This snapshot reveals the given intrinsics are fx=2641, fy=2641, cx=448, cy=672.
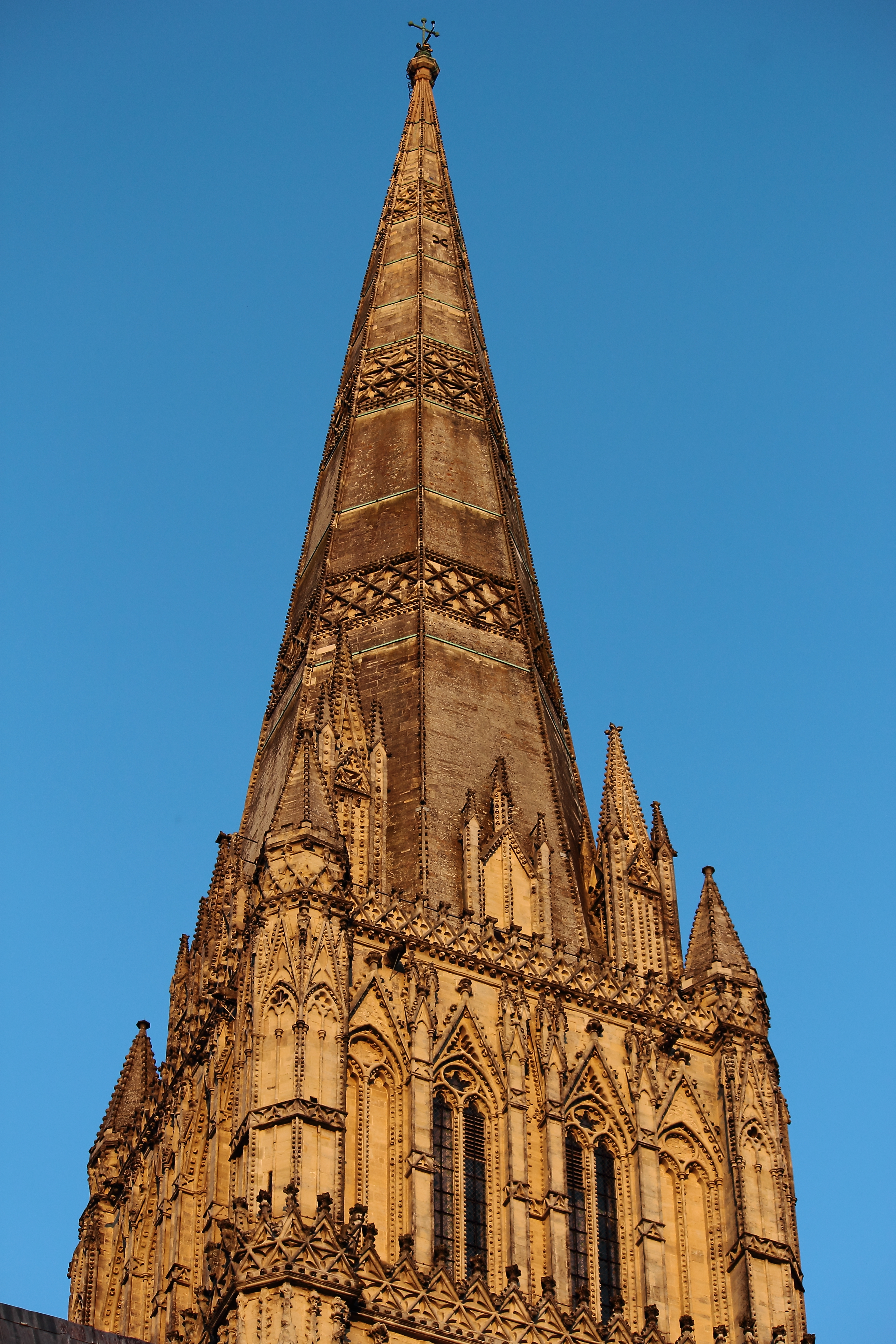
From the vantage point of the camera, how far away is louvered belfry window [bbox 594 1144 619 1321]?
132 feet

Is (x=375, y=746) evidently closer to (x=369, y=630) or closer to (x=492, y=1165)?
(x=369, y=630)

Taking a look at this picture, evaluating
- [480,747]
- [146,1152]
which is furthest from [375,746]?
[146,1152]

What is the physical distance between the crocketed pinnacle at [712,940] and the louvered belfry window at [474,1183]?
606 cm

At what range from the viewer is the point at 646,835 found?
48344 mm

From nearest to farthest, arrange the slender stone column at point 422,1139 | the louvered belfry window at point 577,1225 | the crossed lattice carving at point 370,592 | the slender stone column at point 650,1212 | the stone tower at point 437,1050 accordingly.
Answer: the stone tower at point 437,1050, the slender stone column at point 422,1139, the louvered belfry window at point 577,1225, the slender stone column at point 650,1212, the crossed lattice carving at point 370,592

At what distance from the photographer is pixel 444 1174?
40375 mm

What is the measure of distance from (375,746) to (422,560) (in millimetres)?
6288

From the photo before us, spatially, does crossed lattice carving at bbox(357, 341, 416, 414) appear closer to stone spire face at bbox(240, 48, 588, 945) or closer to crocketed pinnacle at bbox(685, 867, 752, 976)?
stone spire face at bbox(240, 48, 588, 945)

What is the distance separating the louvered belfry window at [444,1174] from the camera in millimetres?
39344

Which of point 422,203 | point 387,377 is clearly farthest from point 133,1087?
point 422,203

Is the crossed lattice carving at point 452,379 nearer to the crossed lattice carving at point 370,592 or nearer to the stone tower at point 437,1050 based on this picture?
the stone tower at point 437,1050

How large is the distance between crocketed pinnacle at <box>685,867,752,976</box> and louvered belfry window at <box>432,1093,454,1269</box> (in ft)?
21.3

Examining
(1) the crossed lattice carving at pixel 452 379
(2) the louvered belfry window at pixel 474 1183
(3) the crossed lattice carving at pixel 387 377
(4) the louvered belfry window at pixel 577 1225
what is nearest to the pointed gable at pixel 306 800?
(2) the louvered belfry window at pixel 474 1183

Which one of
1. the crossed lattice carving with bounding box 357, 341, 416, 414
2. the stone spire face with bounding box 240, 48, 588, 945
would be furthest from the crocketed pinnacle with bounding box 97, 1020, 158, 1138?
the crossed lattice carving with bounding box 357, 341, 416, 414
